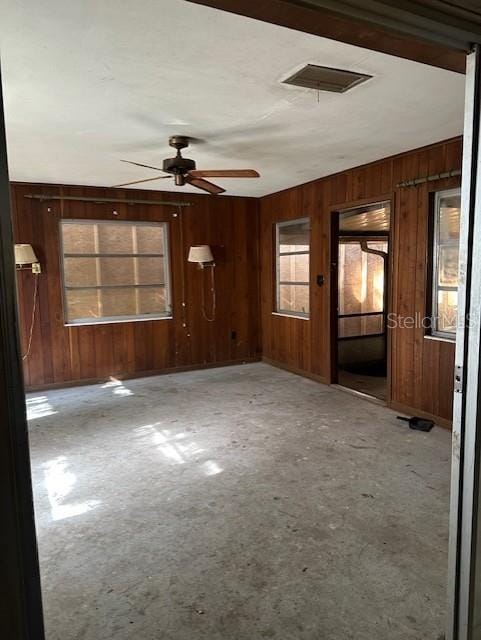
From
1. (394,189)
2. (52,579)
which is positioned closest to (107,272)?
(394,189)

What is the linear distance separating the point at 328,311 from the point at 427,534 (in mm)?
2912

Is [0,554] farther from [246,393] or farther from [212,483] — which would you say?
[246,393]

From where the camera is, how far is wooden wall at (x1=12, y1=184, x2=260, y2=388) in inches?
191

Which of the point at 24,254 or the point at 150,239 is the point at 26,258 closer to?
the point at 24,254

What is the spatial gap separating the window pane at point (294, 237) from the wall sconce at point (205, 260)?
1.01m

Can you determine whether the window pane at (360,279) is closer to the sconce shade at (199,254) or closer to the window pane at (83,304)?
the sconce shade at (199,254)

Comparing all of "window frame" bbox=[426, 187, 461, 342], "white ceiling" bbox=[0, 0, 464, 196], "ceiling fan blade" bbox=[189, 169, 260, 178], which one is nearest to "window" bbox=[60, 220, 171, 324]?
"white ceiling" bbox=[0, 0, 464, 196]

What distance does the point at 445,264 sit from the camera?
3551 millimetres

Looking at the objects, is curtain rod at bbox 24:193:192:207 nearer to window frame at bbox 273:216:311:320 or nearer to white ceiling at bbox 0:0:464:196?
white ceiling at bbox 0:0:464:196

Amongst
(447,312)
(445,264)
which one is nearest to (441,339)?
(447,312)

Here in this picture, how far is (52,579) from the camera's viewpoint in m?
1.89

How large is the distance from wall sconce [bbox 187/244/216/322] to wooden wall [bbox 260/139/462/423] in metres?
1.28

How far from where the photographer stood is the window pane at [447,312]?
11.5 ft

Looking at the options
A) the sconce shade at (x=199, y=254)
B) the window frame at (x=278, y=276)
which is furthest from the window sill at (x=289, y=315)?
the sconce shade at (x=199, y=254)
